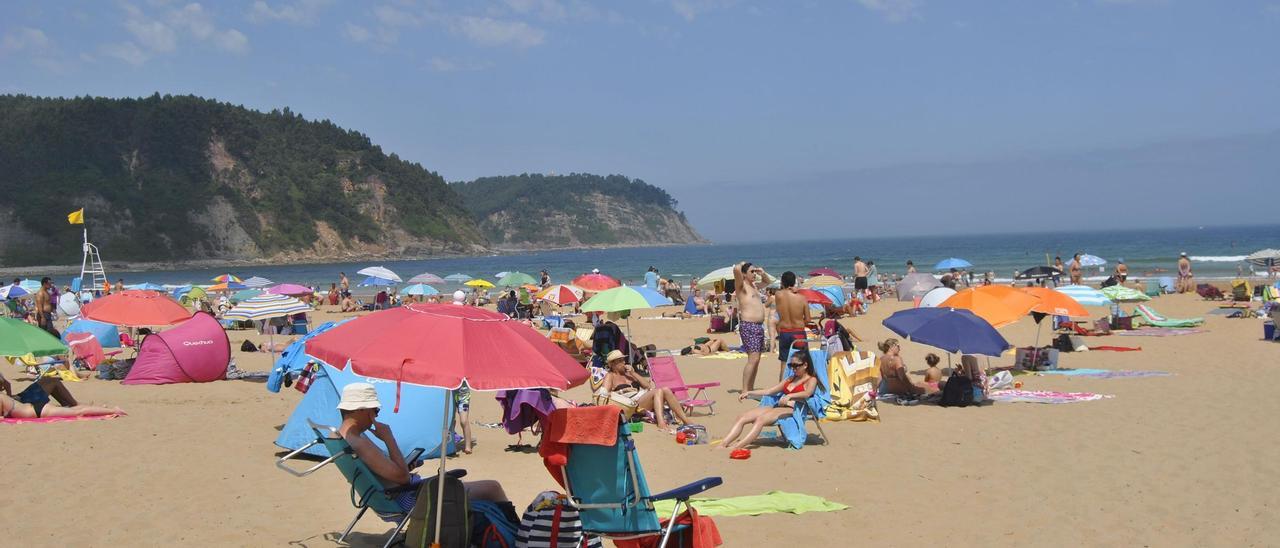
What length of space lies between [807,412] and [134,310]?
26.5 feet

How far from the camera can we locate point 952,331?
9.33m

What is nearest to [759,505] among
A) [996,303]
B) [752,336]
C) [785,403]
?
[785,403]

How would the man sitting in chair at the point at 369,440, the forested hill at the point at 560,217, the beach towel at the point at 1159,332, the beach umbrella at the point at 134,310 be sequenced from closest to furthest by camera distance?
1. the man sitting in chair at the point at 369,440
2. the beach umbrella at the point at 134,310
3. the beach towel at the point at 1159,332
4. the forested hill at the point at 560,217

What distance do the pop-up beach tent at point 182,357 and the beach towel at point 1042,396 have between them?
902 centimetres

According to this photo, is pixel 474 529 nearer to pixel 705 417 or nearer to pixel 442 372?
pixel 442 372

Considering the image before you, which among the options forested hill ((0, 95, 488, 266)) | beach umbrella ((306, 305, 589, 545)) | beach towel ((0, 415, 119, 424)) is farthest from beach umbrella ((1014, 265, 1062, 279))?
forested hill ((0, 95, 488, 266))

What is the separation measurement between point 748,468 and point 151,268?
86.2 metres

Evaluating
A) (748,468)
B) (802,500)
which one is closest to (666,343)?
(748,468)

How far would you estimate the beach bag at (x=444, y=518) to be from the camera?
14.4 ft

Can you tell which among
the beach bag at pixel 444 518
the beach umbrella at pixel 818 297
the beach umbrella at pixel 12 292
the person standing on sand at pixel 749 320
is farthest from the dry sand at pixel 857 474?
the beach umbrella at pixel 12 292

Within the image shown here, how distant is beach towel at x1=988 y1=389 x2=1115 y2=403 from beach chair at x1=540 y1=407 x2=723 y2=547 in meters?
6.49

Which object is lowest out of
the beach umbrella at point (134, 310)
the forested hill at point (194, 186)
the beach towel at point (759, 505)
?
the beach towel at point (759, 505)

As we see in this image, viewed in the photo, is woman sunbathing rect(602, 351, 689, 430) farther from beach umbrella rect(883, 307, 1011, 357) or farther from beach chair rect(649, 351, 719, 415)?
beach umbrella rect(883, 307, 1011, 357)

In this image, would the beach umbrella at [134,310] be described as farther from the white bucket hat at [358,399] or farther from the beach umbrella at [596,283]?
the white bucket hat at [358,399]
